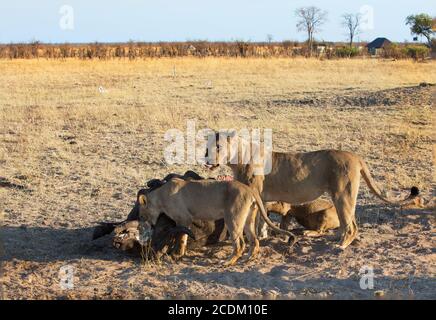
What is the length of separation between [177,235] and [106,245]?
39.5 inches

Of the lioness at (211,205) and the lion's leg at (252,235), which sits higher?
the lioness at (211,205)

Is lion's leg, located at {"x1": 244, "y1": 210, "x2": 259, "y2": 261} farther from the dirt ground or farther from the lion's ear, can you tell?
the lion's ear

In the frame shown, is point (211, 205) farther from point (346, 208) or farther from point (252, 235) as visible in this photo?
point (346, 208)

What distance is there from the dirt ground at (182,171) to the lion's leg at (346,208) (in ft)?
0.46

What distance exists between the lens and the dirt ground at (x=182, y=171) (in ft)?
22.7

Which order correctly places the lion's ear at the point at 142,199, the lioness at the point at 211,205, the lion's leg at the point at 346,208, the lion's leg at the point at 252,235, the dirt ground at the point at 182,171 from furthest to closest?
the lion's leg at the point at 346,208 → the lion's ear at the point at 142,199 → the lion's leg at the point at 252,235 → the lioness at the point at 211,205 → the dirt ground at the point at 182,171

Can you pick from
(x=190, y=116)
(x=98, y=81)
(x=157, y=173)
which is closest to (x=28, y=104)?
(x=190, y=116)

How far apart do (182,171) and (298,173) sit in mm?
4349

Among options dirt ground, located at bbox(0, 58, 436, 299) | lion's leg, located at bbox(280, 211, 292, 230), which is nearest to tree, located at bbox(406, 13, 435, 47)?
dirt ground, located at bbox(0, 58, 436, 299)

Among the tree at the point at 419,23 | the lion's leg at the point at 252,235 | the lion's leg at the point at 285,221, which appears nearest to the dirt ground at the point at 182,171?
the lion's leg at the point at 252,235

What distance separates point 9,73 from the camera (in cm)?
3045

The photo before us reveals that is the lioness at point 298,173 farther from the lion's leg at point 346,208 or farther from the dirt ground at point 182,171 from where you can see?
the dirt ground at point 182,171

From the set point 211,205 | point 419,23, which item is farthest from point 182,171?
point 419,23

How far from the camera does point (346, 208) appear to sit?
309 inches
